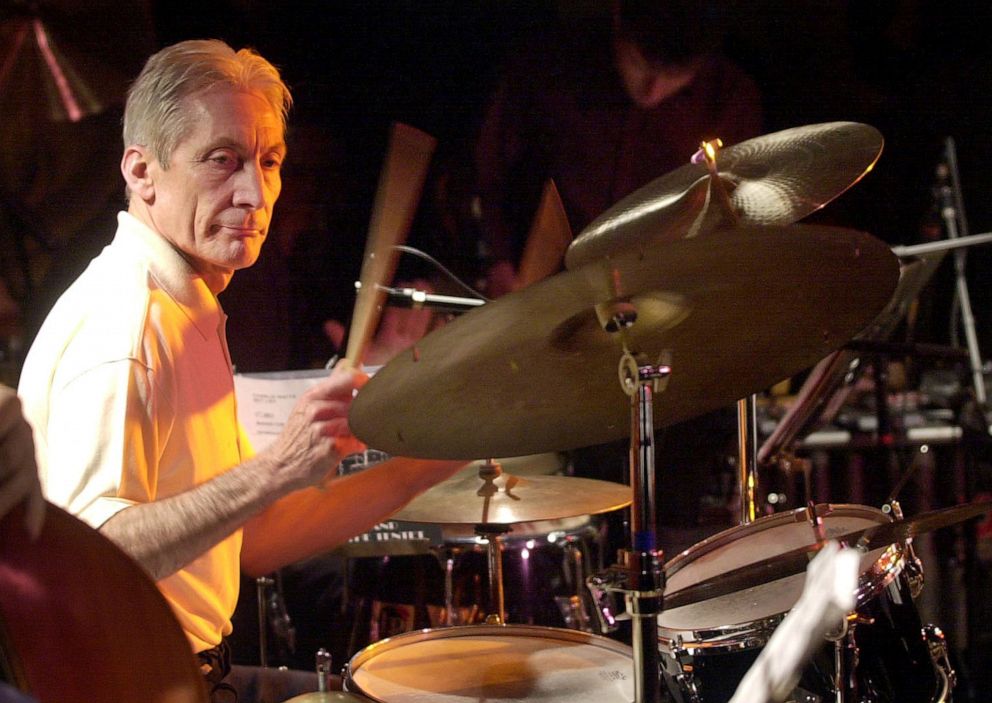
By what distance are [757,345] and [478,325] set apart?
18.1 inches

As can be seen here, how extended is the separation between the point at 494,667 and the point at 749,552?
1.59ft

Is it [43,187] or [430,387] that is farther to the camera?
[43,187]

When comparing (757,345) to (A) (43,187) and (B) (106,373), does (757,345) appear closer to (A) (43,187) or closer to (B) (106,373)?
(B) (106,373)

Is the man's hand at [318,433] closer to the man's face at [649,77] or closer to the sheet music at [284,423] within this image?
the sheet music at [284,423]

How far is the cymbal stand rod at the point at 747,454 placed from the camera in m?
2.21

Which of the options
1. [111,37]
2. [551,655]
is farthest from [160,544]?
[111,37]

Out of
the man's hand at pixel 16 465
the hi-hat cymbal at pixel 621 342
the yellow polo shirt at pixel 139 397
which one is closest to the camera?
the man's hand at pixel 16 465

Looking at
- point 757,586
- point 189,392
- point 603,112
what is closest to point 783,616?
point 757,586

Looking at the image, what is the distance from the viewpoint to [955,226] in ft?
13.7

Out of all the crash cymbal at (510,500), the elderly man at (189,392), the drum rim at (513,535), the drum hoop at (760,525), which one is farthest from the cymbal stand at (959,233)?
the elderly man at (189,392)

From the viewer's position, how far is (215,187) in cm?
186

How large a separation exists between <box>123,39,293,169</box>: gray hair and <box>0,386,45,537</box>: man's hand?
4.05 feet

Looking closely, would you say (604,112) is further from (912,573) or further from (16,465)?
(16,465)

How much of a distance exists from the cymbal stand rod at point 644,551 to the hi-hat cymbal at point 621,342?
5 centimetres
